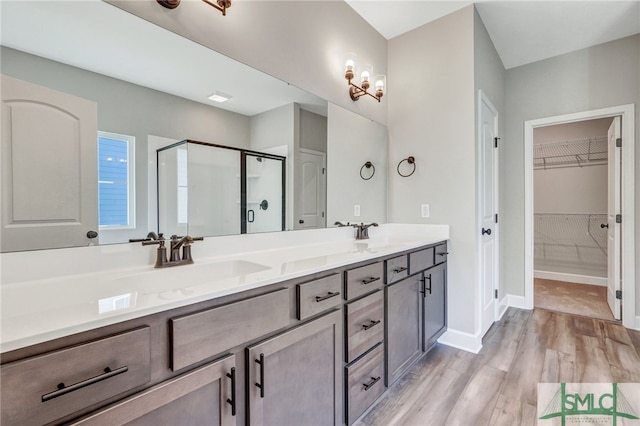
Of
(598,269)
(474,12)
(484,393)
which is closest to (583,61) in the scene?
(474,12)

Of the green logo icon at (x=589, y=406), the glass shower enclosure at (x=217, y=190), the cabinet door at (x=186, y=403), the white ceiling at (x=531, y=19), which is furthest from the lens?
the white ceiling at (x=531, y=19)

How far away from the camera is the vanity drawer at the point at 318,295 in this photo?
1171 mm

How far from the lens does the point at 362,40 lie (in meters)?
2.52

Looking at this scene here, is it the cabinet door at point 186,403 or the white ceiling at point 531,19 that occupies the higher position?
the white ceiling at point 531,19

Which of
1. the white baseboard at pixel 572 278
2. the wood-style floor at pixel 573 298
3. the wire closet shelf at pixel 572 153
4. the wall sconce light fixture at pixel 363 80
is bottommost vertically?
the wood-style floor at pixel 573 298

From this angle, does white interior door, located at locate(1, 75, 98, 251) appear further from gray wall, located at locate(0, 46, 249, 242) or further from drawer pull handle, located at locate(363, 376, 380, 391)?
drawer pull handle, located at locate(363, 376, 380, 391)

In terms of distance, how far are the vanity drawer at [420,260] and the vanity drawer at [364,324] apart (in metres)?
0.43

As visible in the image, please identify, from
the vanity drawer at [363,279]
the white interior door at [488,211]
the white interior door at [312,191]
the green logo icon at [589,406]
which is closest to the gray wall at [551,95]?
the white interior door at [488,211]

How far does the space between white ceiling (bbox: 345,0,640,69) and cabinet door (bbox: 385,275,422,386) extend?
2.14 metres

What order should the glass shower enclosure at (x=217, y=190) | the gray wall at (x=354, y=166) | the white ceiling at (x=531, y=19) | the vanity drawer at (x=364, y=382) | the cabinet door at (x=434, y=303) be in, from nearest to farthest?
the glass shower enclosure at (x=217, y=190)
the vanity drawer at (x=364, y=382)
the cabinet door at (x=434, y=303)
the gray wall at (x=354, y=166)
the white ceiling at (x=531, y=19)

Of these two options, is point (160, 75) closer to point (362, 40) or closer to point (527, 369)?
point (362, 40)

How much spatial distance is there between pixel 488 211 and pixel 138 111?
282 centimetres

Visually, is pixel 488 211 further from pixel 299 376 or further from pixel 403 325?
pixel 299 376

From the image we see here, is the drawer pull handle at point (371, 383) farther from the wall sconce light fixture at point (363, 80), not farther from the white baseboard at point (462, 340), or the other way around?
the wall sconce light fixture at point (363, 80)
